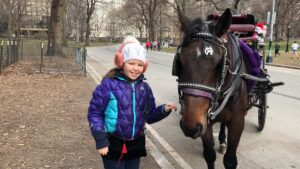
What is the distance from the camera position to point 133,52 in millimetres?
3287

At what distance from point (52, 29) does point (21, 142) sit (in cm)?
2098

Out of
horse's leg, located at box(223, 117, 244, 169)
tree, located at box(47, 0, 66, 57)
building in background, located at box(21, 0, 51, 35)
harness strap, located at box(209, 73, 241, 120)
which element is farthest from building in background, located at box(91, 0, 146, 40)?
harness strap, located at box(209, 73, 241, 120)

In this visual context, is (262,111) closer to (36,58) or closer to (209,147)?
(209,147)

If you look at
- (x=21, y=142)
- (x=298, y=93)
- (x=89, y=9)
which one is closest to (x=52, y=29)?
(x=298, y=93)

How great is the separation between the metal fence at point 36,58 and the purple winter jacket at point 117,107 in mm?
13735

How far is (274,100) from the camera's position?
10.9m

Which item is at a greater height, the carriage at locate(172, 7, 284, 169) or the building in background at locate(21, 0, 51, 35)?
the building in background at locate(21, 0, 51, 35)

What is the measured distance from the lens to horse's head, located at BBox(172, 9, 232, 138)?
306 centimetres

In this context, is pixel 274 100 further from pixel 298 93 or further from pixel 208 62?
pixel 208 62

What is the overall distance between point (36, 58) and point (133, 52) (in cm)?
1928

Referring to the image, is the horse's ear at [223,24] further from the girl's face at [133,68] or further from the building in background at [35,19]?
the building in background at [35,19]

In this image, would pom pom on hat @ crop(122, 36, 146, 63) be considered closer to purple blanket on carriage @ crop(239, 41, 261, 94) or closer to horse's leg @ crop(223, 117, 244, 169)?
horse's leg @ crop(223, 117, 244, 169)

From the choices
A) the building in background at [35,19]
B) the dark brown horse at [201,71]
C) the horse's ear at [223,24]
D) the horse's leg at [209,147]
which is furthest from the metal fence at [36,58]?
the building in background at [35,19]

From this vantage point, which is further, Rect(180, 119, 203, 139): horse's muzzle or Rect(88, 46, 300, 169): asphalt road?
Rect(88, 46, 300, 169): asphalt road
